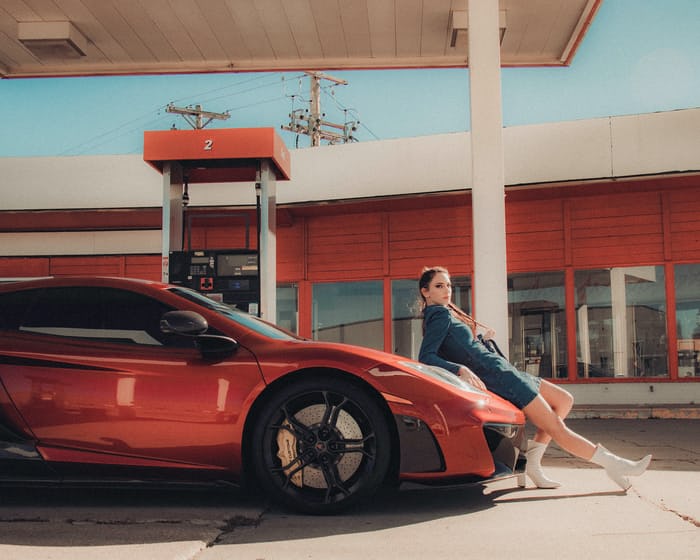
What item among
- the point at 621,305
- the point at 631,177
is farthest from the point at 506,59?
the point at 621,305

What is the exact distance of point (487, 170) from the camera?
10.2m

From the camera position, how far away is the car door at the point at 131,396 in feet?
14.1

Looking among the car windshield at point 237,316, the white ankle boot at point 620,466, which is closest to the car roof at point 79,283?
the car windshield at point 237,316

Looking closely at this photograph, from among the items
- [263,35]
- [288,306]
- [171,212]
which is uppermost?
[263,35]

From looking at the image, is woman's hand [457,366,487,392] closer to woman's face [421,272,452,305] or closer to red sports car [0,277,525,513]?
red sports car [0,277,525,513]

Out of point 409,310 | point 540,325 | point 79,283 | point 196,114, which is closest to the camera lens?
point 79,283

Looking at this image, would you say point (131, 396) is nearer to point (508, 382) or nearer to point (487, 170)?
point (508, 382)

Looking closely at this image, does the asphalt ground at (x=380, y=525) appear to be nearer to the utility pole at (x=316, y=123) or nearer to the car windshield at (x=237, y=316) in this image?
the car windshield at (x=237, y=316)

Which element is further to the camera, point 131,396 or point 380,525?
point 131,396

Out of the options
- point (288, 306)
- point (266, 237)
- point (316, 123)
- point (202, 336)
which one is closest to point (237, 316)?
point (202, 336)

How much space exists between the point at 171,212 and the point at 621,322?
7410mm

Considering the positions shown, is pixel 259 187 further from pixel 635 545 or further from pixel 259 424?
pixel 635 545

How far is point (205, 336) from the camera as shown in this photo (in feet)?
14.4

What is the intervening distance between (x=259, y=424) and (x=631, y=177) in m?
8.88
